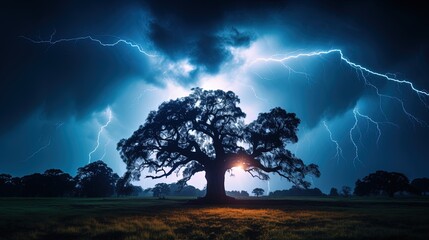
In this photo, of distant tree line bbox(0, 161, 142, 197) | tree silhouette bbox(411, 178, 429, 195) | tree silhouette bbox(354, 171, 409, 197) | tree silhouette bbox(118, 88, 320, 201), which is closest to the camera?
tree silhouette bbox(118, 88, 320, 201)

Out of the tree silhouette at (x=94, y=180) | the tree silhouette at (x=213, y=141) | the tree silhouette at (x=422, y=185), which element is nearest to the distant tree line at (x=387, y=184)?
the tree silhouette at (x=422, y=185)

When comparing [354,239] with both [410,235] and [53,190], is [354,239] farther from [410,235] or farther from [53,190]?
[53,190]

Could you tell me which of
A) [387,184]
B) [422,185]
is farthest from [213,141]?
[422,185]

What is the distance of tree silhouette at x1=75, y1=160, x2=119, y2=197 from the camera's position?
80.4m

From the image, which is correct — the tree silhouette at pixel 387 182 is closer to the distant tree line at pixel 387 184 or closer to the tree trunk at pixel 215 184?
the distant tree line at pixel 387 184

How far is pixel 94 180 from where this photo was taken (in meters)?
81.8

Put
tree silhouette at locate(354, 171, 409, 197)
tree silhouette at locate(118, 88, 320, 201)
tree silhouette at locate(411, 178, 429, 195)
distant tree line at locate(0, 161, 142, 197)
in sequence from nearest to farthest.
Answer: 1. tree silhouette at locate(118, 88, 320, 201)
2. tree silhouette at locate(354, 171, 409, 197)
3. distant tree line at locate(0, 161, 142, 197)
4. tree silhouette at locate(411, 178, 429, 195)

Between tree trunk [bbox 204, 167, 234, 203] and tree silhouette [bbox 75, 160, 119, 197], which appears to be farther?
tree silhouette [bbox 75, 160, 119, 197]

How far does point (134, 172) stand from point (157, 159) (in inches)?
126

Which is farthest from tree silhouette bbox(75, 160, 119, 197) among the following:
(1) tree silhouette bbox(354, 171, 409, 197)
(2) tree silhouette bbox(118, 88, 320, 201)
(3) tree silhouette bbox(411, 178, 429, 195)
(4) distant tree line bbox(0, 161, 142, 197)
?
(3) tree silhouette bbox(411, 178, 429, 195)

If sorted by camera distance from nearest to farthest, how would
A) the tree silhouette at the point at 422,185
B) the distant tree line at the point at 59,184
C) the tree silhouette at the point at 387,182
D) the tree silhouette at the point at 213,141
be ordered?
the tree silhouette at the point at 213,141 → the tree silhouette at the point at 387,182 → the distant tree line at the point at 59,184 → the tree silhouette at the point at 422,185

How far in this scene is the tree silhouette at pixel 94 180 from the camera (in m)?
80.4

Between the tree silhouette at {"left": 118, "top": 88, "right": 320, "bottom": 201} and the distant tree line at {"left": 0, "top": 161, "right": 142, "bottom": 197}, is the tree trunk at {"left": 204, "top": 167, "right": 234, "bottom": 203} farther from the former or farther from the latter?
the distant tree line at {"left": 0, "top": 161, "right": 142, "bottom": 197}

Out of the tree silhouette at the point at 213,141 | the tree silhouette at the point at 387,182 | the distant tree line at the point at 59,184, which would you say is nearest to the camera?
the tree silhouette at the point at 213,141
